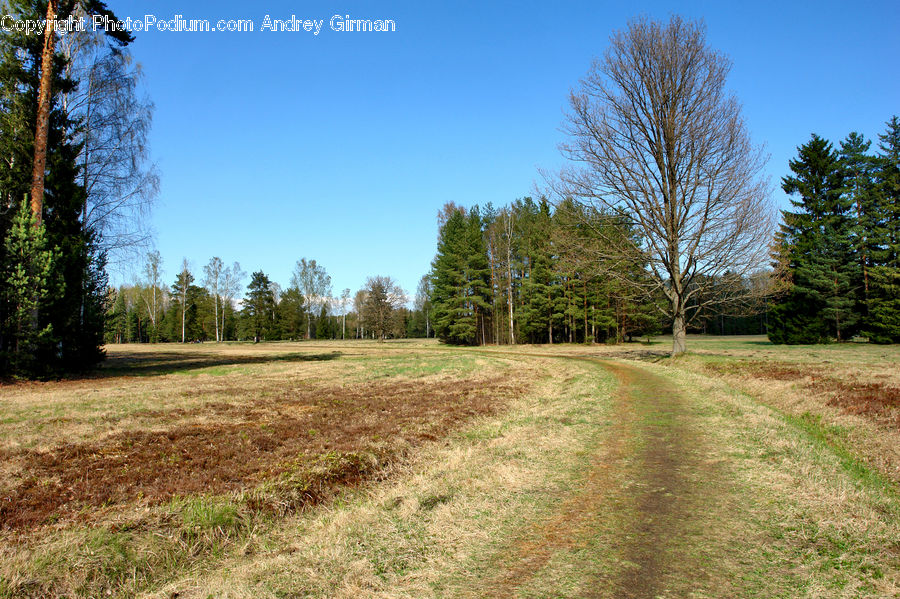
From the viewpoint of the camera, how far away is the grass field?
11.7 feet

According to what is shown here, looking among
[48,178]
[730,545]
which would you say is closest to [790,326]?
[730,545]

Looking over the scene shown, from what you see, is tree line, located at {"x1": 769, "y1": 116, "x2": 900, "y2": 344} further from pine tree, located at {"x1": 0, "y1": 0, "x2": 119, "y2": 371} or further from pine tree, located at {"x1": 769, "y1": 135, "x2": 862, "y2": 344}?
pine tree, located at {"x1": 0, "y1": 0, "x2": 119, "y2": 371}

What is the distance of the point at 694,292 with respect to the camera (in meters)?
22.3

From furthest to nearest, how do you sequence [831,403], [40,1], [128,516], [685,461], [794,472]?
[40,1] < [831,403] < [685,461] < [794,472] < [128,516]

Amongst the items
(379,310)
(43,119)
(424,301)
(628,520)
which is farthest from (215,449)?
(424,301)

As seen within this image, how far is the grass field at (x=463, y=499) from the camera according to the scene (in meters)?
3.56

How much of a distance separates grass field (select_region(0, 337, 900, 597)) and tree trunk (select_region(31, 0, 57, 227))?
37.6 feet

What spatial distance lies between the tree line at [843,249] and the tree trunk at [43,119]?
45402mm

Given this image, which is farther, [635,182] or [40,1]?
[635,182]

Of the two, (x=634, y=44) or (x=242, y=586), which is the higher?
(x=634, y=44)

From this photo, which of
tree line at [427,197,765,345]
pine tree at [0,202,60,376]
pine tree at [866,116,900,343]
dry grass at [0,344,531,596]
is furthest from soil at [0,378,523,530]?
pine tree at [866,116,900,343]

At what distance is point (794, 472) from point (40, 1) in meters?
30.1

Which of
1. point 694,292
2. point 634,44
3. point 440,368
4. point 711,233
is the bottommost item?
point 440,368

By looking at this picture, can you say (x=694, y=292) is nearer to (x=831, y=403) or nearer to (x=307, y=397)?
(x=831, y=403)
